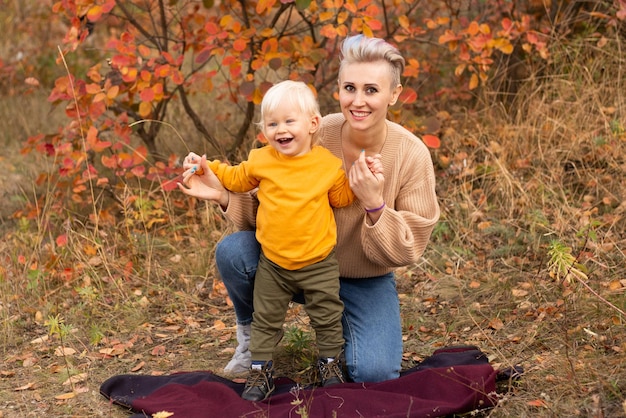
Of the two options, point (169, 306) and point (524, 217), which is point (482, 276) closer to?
point (524, 217)

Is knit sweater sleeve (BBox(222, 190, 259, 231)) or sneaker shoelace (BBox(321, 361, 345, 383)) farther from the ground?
knit sweater sleeve (BBox(222, 190, 259, 231))

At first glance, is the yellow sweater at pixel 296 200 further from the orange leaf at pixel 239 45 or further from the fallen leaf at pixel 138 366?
the orange leaf at pixel 239 45

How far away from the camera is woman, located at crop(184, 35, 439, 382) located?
10.5 ft

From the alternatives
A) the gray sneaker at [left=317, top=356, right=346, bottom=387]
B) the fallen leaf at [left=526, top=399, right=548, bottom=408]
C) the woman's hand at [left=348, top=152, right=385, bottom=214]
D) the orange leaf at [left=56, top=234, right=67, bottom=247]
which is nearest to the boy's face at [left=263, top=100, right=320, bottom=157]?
the woman's hand at [left=348, top=152, right=385, bottom=214]

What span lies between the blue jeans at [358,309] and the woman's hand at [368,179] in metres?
0.58

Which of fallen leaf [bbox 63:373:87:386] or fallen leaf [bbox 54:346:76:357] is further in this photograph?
fallen leaf [bbox 54:346:76:357]

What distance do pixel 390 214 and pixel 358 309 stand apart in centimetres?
57

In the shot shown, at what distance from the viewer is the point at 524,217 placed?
4824mm

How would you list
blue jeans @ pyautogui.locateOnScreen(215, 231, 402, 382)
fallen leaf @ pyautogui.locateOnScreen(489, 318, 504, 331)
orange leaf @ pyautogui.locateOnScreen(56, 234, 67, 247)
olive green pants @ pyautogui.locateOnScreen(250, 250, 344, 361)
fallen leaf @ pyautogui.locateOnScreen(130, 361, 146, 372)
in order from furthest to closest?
orange leaf @ pyautogui.locateOnScreen(56, 234, 67, 247), fallen leaf @ pyautogui.locateOnScreen(489, 318, 504, 331), fallen leaf @ pyautogui.locateOnScreen(130, 361, 146, 372), blue jeans @ pyautogui.locateOnScreen(215, 231, 402, 382), olive green pants @ pyautogui.locateOnScreen(250, 250, 344, 361)

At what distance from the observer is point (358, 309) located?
3.53 metres

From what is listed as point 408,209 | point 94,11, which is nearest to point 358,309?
point 408,209

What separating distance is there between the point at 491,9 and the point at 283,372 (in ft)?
11.1

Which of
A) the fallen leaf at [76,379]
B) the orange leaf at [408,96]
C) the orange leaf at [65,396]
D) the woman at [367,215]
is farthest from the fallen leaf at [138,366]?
the orange leaf at [408,96]

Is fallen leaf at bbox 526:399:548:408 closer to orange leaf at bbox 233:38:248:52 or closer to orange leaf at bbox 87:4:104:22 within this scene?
orange leaf at bbox 233:38:248:52
